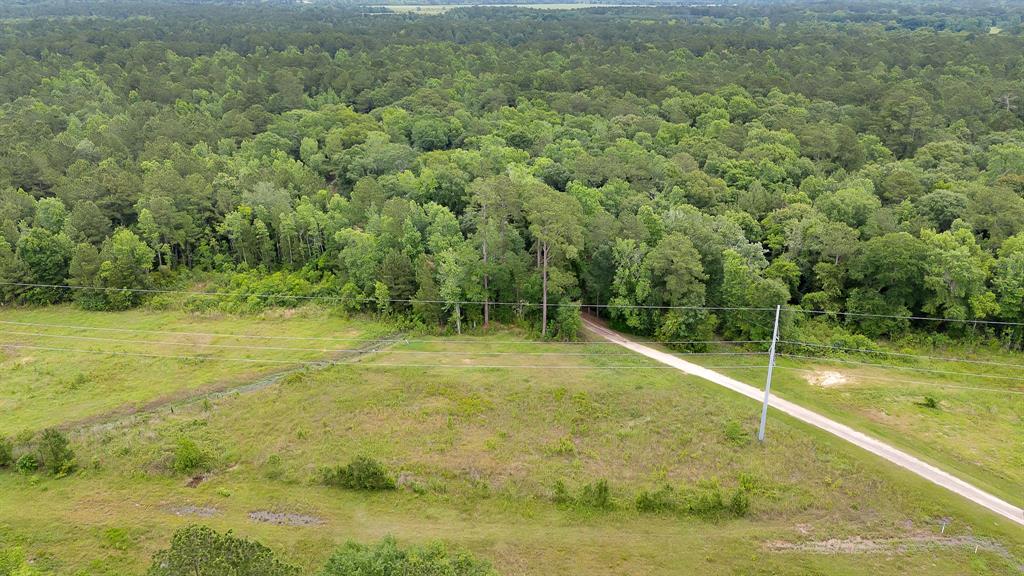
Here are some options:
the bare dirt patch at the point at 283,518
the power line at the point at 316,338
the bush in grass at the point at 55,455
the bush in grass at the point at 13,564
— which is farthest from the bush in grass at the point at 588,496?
the bush in grass at the point at 55,455

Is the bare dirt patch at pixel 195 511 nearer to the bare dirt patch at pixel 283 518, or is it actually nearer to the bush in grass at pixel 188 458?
the bare dirt patch at pixel 283 518

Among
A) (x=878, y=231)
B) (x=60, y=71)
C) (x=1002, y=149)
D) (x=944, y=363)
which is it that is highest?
(x=60, y=71)

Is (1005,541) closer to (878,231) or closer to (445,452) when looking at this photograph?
(445,452)

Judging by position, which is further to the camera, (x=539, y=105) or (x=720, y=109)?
(x=539, y=105)

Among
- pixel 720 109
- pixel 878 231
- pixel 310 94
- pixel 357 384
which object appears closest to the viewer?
pixel 357 384

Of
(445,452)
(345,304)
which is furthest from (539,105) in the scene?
(445,452)

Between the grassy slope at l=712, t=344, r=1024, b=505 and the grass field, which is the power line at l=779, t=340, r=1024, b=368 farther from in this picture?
the grass field
